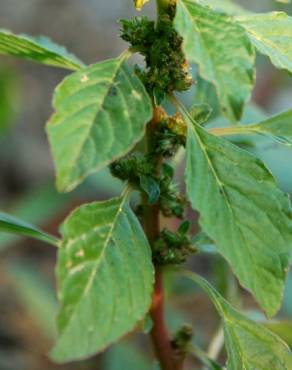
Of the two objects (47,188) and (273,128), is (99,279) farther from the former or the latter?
(47,188)

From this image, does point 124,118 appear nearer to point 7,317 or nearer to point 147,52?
point 147,52

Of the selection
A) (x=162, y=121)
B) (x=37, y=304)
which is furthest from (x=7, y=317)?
(x=162, y=121)

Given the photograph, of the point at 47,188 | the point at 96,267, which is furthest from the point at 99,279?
the point at 47,188

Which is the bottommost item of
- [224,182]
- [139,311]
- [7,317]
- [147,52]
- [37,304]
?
[7,317]

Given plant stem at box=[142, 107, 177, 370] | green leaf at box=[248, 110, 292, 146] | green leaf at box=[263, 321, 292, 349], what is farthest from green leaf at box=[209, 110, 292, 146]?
green leaf at box=[263, 321, 292, 349]

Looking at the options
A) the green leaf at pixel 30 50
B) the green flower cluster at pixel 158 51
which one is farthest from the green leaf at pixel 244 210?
the green leaf at pixel 30 50

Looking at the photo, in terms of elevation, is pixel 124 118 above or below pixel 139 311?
above
